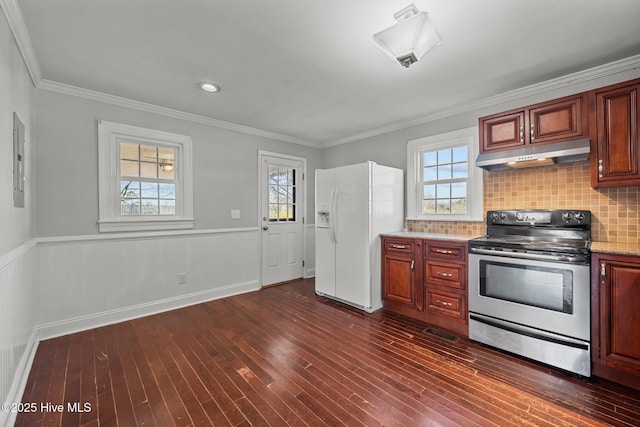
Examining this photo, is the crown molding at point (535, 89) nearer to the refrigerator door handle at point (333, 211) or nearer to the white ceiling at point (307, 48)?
the white ceiling at point (307, 48)

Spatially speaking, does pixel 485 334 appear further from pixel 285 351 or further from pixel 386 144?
pixel 386 144

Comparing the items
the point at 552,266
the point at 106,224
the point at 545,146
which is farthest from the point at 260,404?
the point at 545,146

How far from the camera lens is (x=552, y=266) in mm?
2160

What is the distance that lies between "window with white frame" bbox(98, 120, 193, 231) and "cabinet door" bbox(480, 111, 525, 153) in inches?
137

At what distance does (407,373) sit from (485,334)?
923 millimetres

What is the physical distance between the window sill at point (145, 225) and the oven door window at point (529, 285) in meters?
3.40

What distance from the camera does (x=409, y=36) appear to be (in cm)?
173

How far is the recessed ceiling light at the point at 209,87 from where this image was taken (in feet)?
9.07

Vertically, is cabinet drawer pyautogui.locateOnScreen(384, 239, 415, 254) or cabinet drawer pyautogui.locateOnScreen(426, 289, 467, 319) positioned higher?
cabinet drawer pyautogui.locateOnScreen(384, 239, 415, 254)

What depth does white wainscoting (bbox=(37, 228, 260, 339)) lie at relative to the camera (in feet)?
A: 9.02

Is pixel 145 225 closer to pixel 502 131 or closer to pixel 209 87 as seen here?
pixel 209 87

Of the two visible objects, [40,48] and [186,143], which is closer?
[40,48]

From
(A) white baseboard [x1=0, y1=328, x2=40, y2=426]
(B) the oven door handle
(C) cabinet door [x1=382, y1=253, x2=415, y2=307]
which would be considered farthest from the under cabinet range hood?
(A) white baseboard [x1=0, y1=328, x2=40, y2=426]

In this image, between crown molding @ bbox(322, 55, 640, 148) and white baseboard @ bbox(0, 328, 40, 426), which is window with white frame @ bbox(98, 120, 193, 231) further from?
crown molding @ bbox(322, 55, 640, 148)
